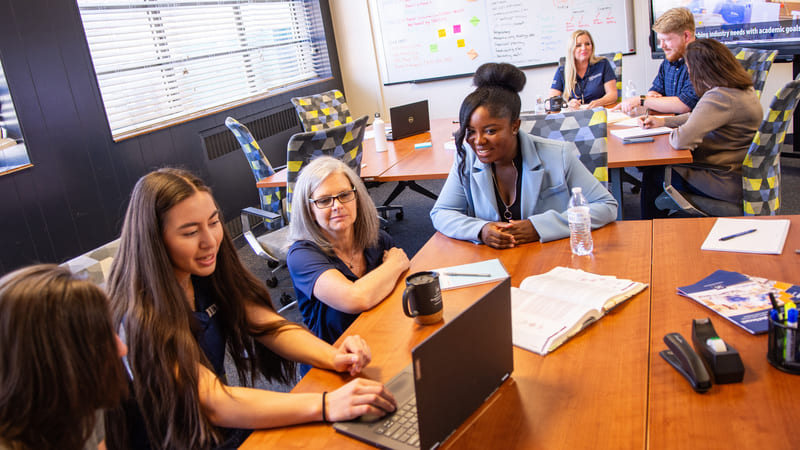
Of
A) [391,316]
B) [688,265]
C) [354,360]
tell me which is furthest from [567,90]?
[354,360]

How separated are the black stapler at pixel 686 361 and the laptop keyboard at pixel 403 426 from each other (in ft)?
1.78

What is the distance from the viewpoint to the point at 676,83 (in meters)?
4.00

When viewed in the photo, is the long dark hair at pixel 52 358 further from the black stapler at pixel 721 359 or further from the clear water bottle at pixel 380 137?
the clear water bottle at pixel 380 137

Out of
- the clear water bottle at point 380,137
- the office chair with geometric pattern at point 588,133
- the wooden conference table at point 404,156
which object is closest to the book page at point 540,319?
the office chair with geometric pattern at point 588,133

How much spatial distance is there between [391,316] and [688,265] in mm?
849

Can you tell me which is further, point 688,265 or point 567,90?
point 567,90

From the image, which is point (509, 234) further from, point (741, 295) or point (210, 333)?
point (210, 333)

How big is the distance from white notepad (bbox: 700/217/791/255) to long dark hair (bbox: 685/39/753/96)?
4.07 ft

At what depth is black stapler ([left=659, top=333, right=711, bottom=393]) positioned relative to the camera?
1168 millimetres

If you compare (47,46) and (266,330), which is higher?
(47,46)

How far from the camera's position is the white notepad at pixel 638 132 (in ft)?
10.5

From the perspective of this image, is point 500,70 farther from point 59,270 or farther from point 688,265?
point 59,270

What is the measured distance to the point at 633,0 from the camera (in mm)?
5559

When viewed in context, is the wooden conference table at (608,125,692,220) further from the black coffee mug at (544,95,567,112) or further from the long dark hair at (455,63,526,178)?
the long dark hair at (455,63,526,178)
